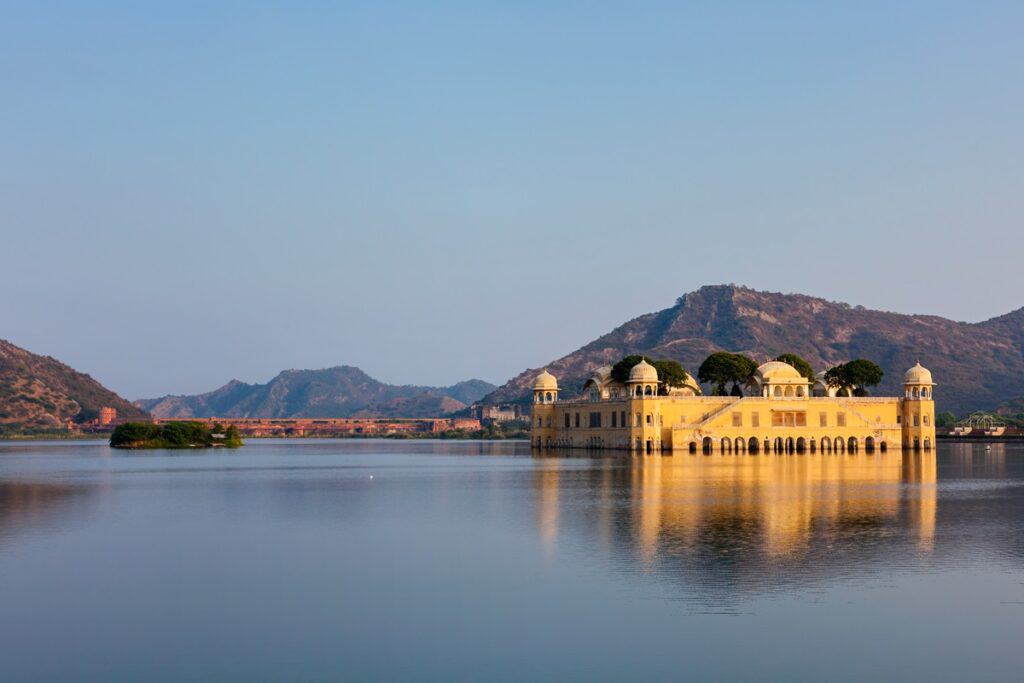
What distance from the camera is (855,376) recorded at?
12738cm

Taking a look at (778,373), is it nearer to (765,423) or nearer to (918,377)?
(765,423)

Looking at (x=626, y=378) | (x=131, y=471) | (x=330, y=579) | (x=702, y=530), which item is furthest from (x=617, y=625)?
(x=626, y=378)

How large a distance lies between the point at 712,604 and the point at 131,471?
207ft

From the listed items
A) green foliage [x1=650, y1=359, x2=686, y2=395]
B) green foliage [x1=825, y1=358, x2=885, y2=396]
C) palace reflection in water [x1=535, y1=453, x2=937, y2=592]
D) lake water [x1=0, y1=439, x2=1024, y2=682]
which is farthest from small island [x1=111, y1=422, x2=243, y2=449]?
lake water [x1=0, y1=439, x2=1024, y2=682]

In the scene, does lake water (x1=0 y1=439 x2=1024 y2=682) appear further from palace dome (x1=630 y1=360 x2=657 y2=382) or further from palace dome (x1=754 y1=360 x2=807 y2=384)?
palace dome (x1=754 y1=360 x2=807 y2=384)

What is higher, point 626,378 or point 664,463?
point 626,378

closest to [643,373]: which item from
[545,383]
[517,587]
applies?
[545,383]

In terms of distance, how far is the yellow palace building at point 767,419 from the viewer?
113188 millimetres

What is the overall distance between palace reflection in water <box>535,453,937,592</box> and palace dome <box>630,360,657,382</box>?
130ft

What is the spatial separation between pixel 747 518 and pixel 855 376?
91.4 meters

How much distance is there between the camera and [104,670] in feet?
64.5

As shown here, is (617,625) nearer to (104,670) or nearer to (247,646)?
(247,646)

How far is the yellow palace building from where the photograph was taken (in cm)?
11319

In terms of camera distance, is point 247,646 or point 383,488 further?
point 383,488
